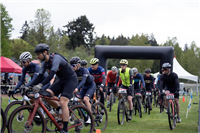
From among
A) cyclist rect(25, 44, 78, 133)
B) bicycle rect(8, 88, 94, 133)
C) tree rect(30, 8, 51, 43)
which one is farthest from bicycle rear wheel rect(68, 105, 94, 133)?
tree rect(30, 8, 51, 43)

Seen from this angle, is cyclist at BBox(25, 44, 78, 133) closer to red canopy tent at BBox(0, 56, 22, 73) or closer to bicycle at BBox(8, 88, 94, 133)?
bicycle at BBox(8, 88, 94, 133)

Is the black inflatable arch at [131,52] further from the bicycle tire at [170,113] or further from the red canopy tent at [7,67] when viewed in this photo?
the bicycle tire at [170,113]

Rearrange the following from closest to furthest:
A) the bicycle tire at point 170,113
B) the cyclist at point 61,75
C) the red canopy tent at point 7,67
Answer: the cyclist at point 61,75
the bicycle tire at point 170,113
the red canopy tent at point 7,67

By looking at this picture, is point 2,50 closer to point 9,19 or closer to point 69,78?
point 9,19

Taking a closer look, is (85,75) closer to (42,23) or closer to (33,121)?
(33,121)

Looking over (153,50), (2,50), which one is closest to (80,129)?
(153,50)

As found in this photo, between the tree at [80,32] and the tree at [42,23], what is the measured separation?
19.0 meters

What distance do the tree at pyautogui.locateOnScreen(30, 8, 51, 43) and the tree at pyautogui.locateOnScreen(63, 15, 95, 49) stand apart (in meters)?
19.0

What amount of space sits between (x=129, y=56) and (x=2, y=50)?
26110 millimetres

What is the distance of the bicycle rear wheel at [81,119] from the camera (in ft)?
19.5

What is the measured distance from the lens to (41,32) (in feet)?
152

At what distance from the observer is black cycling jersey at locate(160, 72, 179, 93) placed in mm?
8947

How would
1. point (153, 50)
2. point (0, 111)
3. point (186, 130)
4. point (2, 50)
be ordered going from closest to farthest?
1. point (0, 111)
2. point (186, 130)
3. point (153, 50)
4. point (2, 50)

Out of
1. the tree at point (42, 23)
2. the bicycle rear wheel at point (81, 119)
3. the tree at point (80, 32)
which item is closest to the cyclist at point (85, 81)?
the bicycle rear wheel at point (81, 119)
